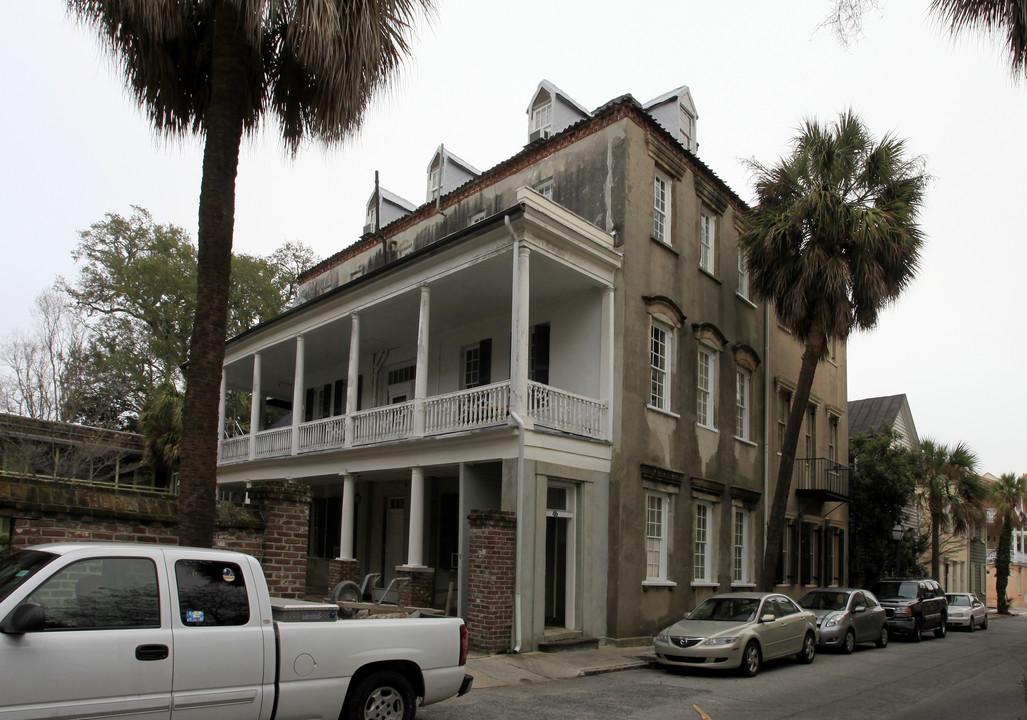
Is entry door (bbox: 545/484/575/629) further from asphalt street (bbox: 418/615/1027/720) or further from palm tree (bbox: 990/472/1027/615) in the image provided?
palm tree (bbox: 990/472/1027/615)

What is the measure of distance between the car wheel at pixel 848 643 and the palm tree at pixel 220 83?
1358cm

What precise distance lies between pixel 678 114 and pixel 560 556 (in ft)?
38.9

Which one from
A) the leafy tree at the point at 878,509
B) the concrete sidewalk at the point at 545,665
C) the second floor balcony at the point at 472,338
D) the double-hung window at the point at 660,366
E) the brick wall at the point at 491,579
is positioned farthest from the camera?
the leafy tree at the point at 878,509

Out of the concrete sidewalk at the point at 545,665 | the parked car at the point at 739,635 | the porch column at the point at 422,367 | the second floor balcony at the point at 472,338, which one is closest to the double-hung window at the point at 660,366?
the second floor balcony at the point at 472,338

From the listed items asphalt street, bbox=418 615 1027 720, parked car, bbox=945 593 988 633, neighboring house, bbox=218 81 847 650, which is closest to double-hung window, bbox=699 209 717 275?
neighboring house, bbox=218 81 847 650

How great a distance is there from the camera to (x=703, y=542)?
765 inches

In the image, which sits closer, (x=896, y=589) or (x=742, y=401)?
(x=742, y=401)

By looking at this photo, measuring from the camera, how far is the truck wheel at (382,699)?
670 centimetres

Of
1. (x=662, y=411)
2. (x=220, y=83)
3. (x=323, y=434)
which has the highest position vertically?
(x=220, y=83)

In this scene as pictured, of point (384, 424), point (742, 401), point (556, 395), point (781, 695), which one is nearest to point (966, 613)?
point (742, 401)

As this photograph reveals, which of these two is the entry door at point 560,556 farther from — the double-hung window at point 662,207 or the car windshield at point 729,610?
the double-hung window at point 662,207

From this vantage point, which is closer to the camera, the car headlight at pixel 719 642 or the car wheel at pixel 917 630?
the car headlight at pixel 719 642

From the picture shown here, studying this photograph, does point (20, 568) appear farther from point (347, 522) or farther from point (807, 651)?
point (807, 651)

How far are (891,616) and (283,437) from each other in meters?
16.4
